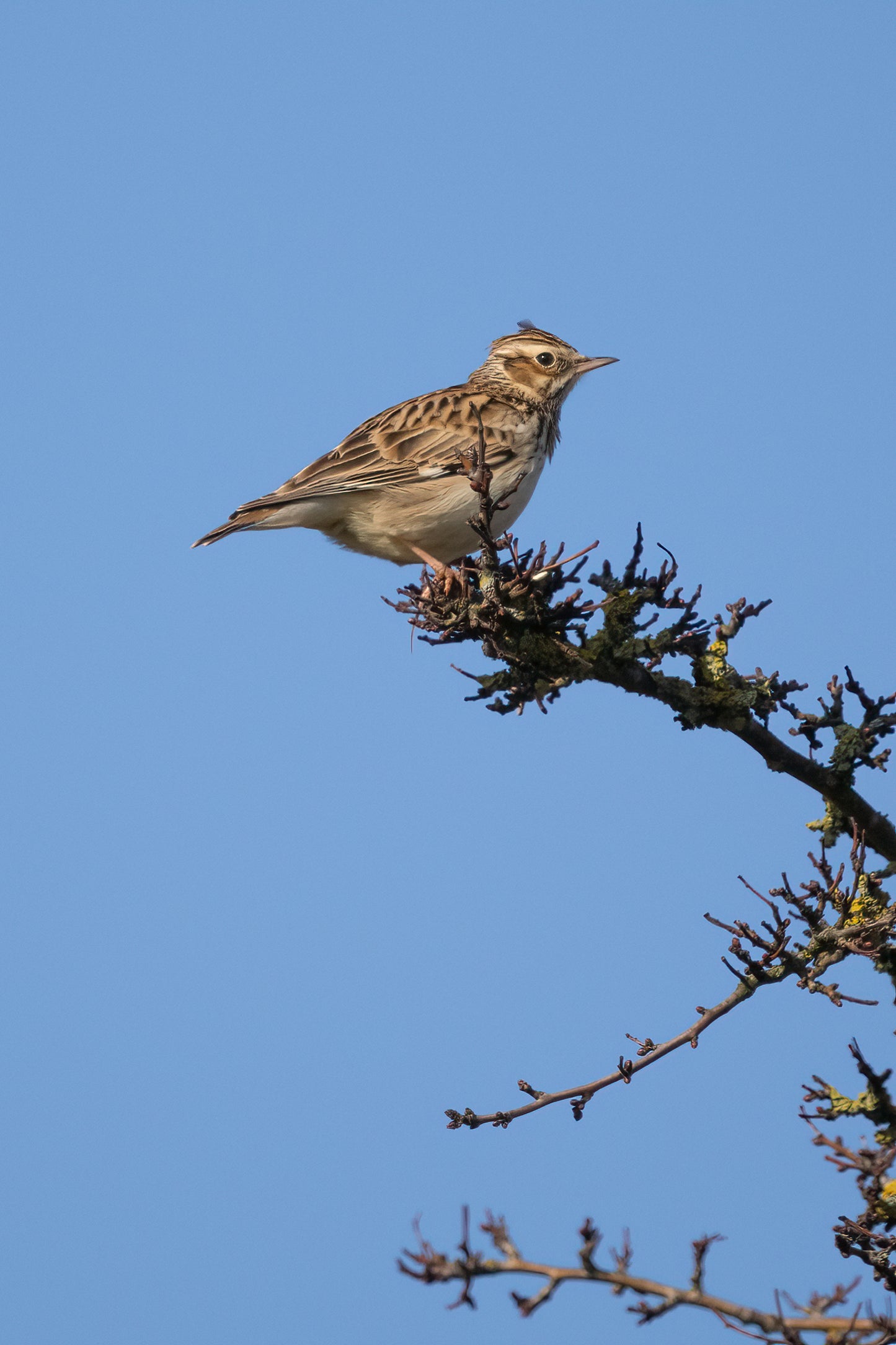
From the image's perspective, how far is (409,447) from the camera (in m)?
9.94

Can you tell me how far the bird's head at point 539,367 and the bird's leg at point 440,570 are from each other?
186cm

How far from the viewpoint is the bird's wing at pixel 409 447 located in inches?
376

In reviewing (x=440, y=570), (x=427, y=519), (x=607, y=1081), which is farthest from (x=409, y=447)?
(x=607, y=1081)

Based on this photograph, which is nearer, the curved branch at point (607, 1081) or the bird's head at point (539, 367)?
the curved branch at point (607, 1081)

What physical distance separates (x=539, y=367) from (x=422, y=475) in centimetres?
187

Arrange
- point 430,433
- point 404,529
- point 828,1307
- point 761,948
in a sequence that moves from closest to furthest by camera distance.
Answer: point 828,1307, point 761,948, point 404,529, point 430,433

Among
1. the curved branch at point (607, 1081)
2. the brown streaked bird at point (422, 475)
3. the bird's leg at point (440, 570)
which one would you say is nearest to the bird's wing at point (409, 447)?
the brown streaked bird at point (422, 475)

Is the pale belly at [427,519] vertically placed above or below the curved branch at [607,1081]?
above

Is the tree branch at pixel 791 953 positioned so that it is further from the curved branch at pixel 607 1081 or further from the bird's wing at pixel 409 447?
the bird's wing at pixel 409 447

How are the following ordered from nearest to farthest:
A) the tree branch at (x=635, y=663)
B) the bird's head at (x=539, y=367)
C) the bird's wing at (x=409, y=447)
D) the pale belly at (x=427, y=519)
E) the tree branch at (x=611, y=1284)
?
the tree branch at (x=611, y=1284), the tree branch at (x=635, y=663), the pale belly at (x=427, y=519), the bird's wing at (x=409, y=447), the bird's head at (x=539, y=367)

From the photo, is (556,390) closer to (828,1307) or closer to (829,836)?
(829,836)

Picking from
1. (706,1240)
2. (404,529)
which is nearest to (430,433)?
(404,529)

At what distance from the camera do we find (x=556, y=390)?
1081 centimetres

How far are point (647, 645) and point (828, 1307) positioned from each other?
3.18m
